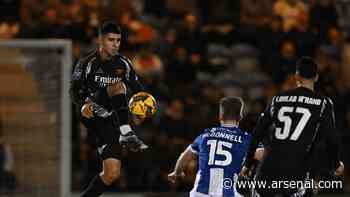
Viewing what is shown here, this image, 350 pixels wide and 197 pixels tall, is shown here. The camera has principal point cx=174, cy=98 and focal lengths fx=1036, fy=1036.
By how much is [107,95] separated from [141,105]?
41cm

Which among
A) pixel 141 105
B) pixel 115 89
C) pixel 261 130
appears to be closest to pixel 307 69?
pixel 261 130

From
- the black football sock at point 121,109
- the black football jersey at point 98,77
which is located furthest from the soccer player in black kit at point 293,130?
the black football jersey at point 98,77

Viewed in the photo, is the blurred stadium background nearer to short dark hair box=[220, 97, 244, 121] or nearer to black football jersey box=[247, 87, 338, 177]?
short dark hair box=[220, 97, 244, 121]

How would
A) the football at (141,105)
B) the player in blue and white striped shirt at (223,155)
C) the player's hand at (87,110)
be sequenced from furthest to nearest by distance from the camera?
the football at (141,105), the player's hand at (87,110), the player in blue and white striped shirt at (223,155)

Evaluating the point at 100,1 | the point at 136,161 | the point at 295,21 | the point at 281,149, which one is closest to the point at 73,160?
the point at 136,161

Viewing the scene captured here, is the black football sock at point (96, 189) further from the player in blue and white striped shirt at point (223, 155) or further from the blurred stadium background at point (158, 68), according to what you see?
the blurred stadium background at point (158, 68)

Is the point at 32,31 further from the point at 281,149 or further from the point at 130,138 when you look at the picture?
the point at 281,149

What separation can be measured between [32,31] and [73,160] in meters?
2.53

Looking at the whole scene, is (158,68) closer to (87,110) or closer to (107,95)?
(107,95)

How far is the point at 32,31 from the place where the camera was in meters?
17.0

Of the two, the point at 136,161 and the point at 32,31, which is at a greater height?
the point at 32,31

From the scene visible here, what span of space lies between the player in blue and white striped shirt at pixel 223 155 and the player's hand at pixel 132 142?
81cm

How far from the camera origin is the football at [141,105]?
10.5 meters

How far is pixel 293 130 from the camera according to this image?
9742 mm
